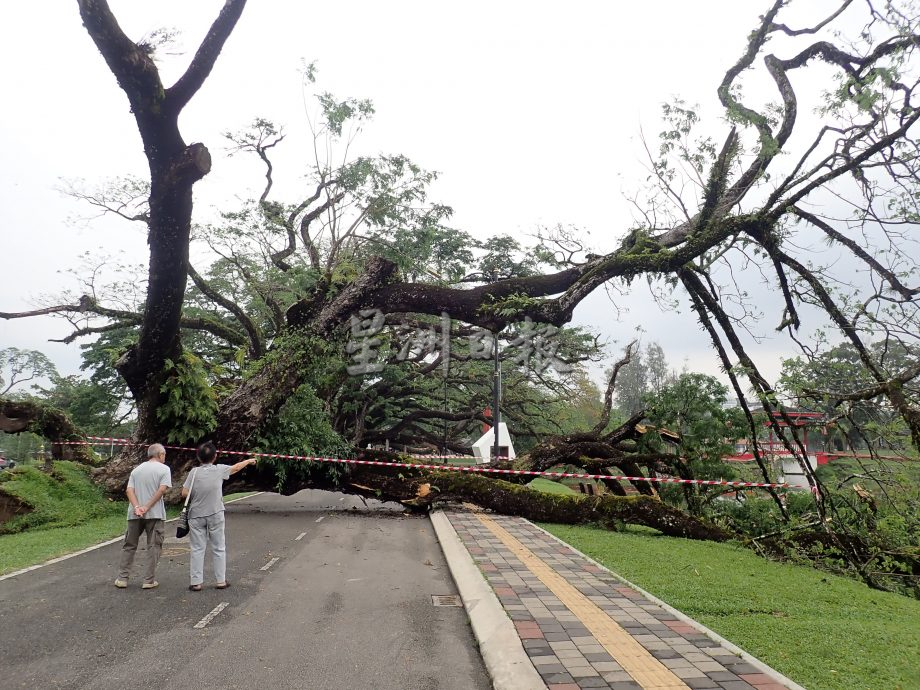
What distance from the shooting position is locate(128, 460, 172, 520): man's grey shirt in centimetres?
630

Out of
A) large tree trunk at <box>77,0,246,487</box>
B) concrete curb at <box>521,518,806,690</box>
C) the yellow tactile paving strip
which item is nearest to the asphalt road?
the yellow tactile paving strip

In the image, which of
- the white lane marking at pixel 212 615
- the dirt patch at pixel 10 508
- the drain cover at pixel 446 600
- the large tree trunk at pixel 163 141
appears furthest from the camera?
the dirt patch at pixel 10 508

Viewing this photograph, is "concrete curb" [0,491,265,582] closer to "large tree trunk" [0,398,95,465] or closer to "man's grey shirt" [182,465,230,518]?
"man's grey shirt" [182,465,230,518]

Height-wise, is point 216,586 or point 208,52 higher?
point 208,52

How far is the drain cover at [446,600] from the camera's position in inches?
231

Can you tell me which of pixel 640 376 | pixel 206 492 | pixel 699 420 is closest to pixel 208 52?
pixel 206 492

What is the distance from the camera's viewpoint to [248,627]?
4.97 metres

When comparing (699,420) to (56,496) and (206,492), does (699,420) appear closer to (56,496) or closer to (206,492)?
(206,492)

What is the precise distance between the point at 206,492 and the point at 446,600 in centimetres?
276

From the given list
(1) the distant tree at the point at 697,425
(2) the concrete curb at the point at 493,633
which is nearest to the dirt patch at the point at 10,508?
(2) the concrete curb at the point at 493,633

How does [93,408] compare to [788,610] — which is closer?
[788,610]

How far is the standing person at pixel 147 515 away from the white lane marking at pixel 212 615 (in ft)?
3.40

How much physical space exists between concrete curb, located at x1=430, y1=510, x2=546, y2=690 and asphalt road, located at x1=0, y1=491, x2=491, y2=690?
11 centimetres

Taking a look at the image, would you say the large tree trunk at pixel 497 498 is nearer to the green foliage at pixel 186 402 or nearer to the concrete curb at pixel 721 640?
the green foliage at pixel 186 402
